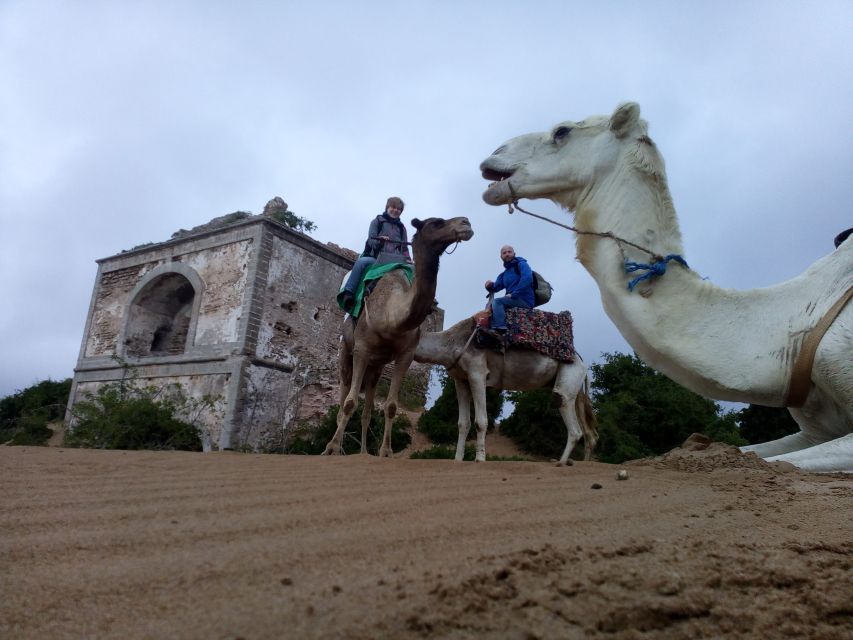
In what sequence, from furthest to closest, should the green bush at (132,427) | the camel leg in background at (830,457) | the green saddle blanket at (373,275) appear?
1. the green bush at (132,427)
2. the green saddle blanket at (373,275)
3. the camel leg in background at (830,457)

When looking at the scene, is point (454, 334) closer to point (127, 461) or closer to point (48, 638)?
point (127, 461)

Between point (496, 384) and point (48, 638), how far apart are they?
23.2 ft

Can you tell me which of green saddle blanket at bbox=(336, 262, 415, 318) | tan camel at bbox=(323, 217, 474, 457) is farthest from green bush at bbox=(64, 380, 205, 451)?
green saddle blanket at bbox=(336, 262, 415, 318)

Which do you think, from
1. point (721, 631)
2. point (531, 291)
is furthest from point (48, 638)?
point (531, 291)

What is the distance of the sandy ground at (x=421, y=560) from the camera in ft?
4.38

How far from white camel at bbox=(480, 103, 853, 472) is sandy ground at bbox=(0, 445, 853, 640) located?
652 mm

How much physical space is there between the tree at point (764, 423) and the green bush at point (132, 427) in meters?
13.2

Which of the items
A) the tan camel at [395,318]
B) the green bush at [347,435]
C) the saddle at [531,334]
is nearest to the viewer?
the tan camel at [395,318]

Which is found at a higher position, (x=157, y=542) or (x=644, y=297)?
(x=644, y=297)

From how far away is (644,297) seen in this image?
3973 mm

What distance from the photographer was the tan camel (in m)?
5.97

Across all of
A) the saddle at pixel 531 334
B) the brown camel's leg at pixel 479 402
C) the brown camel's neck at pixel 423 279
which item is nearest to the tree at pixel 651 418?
the saddle at pixel 531 334

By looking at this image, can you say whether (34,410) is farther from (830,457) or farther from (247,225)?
(830,457)

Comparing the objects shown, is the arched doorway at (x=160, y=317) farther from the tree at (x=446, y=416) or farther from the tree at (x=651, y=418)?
the tree at (x=651, y=418)
